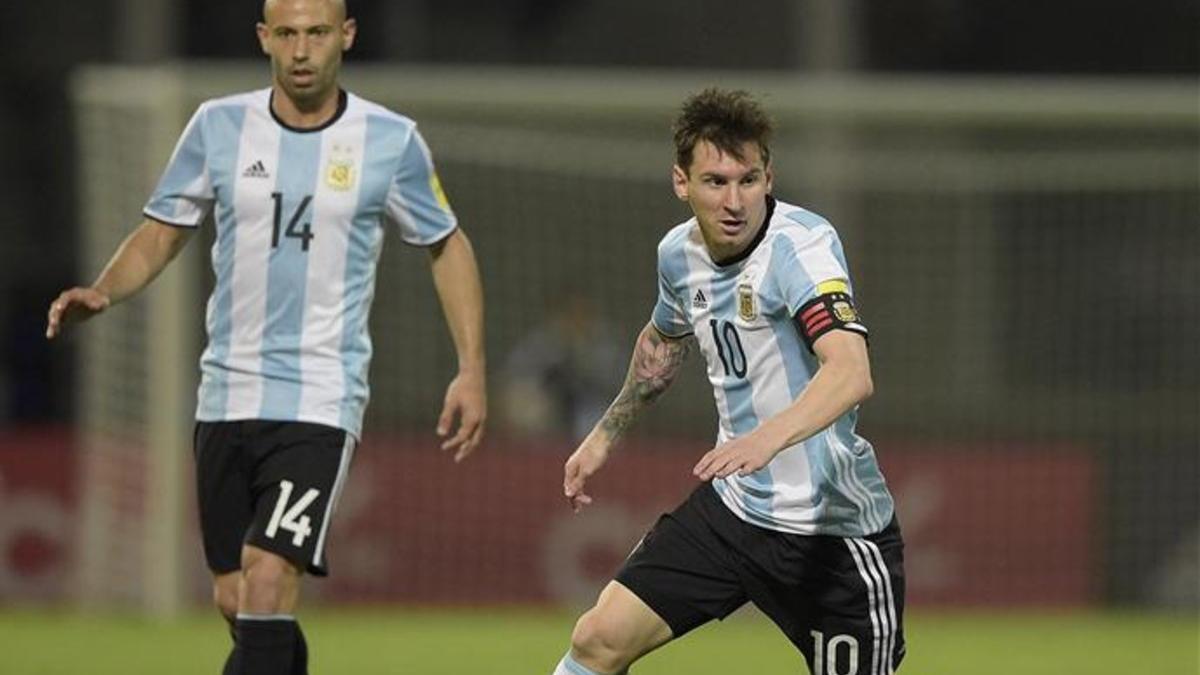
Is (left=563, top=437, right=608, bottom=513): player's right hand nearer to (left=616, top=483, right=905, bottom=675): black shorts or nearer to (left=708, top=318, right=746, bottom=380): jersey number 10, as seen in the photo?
(left=616, top=483, right=905, bottom=675): black shorts

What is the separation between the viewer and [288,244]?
297 inches

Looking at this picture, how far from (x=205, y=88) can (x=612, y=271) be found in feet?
9.77

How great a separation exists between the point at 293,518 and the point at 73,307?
83 centimetres

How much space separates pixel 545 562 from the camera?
15.2 m

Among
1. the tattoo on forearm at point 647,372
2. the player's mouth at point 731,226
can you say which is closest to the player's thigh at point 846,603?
the tattoo on forearm at point 647,372

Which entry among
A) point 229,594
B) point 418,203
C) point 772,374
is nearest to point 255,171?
Answer: point 418,203

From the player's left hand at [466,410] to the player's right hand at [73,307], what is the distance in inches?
39.0

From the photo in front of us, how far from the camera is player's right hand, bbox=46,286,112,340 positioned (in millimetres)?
7227

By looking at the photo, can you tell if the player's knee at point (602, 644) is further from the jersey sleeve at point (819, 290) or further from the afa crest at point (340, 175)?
the afa crest at point (340, 175)

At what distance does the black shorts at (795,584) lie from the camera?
6516 millimetres

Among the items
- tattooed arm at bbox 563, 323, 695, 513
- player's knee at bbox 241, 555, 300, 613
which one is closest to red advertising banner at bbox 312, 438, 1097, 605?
player's knee at bbox 241, 555, 300, 613

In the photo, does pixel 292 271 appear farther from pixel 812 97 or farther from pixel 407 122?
pixel 812 97

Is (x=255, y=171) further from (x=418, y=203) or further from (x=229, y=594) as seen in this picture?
(x=229, y=594)

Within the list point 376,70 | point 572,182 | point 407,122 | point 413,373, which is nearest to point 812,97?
point 572,182
